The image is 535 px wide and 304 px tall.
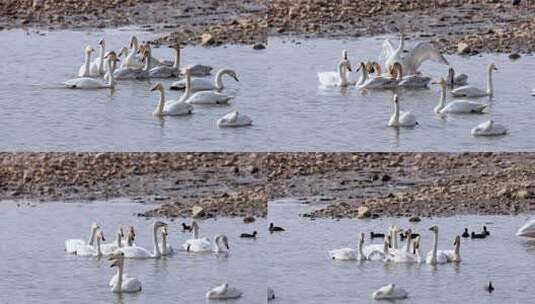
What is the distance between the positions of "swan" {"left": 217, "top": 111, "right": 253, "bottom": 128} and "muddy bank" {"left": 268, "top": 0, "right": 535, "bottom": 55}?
2.42 m

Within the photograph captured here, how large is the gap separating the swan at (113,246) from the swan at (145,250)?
0.08 meters

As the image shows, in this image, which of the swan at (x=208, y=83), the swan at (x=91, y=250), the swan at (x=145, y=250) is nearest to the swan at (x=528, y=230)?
the swan at (x=208, y=83)

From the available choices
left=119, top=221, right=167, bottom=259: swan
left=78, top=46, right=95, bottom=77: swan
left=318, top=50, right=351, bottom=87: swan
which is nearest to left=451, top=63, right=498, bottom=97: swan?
left=318, top=50, right=351, bottom=87: swan

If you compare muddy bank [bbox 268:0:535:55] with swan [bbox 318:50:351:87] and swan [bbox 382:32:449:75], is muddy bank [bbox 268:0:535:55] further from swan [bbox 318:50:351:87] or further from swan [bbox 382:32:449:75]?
swan [bbox 318:50:351:87]

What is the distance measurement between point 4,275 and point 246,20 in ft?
8.61

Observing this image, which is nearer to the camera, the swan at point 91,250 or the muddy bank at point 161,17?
the swan at point 91,250

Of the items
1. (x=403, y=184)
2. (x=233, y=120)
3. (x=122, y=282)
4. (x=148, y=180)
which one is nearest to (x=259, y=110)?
(x=233, y=120)

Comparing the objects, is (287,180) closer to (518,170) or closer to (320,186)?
(320,186)

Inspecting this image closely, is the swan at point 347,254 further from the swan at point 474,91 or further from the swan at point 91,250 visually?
the swan at point 91,250

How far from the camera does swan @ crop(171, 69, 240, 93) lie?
593 inches

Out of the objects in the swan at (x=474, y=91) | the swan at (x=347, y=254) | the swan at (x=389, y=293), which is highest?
the swan at (x=474, y=91)

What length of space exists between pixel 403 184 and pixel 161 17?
2116 mm

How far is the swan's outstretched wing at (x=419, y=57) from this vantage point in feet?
51.4

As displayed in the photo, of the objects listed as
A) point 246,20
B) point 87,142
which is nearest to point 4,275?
point 87,142
